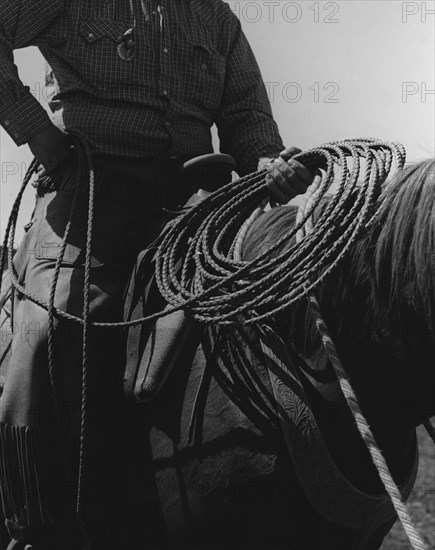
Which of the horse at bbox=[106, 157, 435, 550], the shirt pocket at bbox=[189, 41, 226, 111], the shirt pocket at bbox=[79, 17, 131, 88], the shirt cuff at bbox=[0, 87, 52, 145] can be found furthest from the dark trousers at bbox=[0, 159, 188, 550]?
the shirt pocket at bbox=[189, 41, 226, 111]

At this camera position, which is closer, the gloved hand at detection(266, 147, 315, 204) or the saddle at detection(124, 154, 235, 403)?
the saddle at detection(124, 154, 235, 403)

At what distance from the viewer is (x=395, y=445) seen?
2516mm

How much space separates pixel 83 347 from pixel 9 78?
3.77ft

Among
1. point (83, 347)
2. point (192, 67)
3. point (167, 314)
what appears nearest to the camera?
point (167, 314)

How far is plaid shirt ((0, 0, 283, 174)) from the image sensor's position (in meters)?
3.35

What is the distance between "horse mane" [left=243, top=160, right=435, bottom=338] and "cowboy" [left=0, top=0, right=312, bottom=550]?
1.77 ft

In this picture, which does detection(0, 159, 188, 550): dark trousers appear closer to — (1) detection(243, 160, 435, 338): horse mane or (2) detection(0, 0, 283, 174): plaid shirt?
(2) detection(0, 0, 283, 174): plaid shirt

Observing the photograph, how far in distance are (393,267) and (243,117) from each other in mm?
1678

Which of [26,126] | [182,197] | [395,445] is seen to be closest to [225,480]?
[395,445]

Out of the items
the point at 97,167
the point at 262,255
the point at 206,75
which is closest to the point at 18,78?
the point at 97,167

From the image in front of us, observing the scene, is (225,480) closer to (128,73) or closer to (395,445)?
(395,445)

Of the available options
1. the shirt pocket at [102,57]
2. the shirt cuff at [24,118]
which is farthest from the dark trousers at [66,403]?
the shirt pocket at [102,57]

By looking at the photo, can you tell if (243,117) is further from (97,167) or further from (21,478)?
(21,478)

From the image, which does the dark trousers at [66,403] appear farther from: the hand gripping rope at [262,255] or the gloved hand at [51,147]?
the gloved hand at [51,147]
